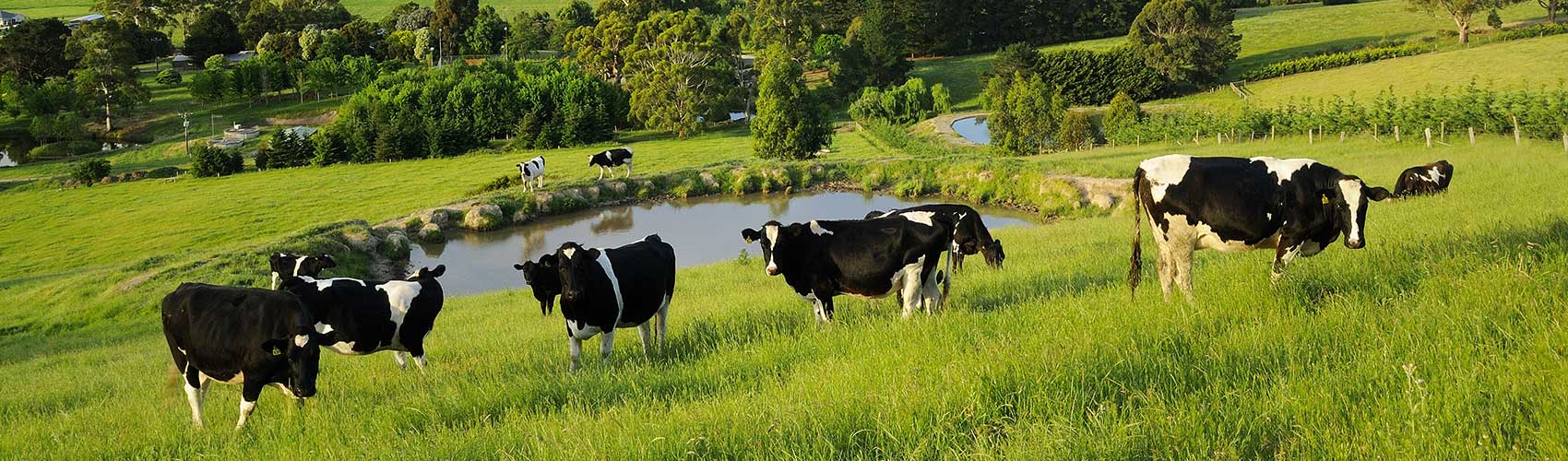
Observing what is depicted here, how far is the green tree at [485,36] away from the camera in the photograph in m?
111

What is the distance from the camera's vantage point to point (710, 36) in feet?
237

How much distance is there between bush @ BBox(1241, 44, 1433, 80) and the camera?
69.9 meters

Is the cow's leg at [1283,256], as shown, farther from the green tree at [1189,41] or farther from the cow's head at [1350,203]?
the green tree at [1189,41]

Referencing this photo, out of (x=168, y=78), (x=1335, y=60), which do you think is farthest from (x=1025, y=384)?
(x=168, y=78)

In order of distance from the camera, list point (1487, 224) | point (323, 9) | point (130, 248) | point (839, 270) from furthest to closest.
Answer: point (323, 9), point (130, 248), point (1487, 224), point (839, 270)

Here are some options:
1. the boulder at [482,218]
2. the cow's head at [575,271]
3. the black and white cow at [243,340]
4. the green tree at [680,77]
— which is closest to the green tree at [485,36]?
the green tree at [680,77]

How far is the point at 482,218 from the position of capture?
118ft

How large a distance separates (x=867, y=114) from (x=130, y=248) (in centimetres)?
4960

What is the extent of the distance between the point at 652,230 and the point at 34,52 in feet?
274

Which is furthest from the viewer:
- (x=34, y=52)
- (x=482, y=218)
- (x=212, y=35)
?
(x=212, y=35)

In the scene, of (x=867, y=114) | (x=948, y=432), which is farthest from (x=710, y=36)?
(x=948, y=432)

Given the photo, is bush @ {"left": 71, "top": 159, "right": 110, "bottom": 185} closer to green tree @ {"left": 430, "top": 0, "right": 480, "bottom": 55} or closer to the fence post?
green tree @ {"left": 430, "top": 0, "right": 480, "bottom": 55}

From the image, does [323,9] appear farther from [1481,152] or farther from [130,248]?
[1481,152]

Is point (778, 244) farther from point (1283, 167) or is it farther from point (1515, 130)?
point (1515, 130)
